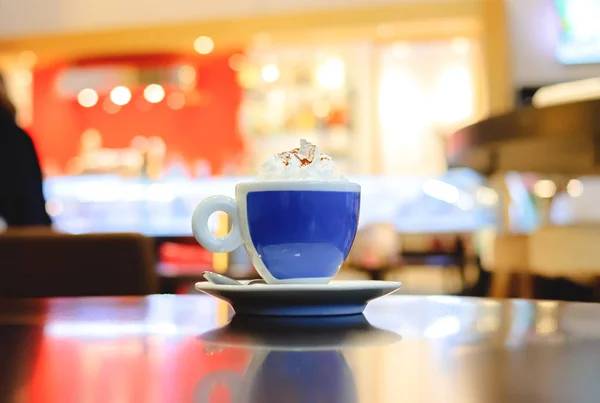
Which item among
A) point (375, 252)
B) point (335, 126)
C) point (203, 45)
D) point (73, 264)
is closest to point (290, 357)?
point (73, 264)

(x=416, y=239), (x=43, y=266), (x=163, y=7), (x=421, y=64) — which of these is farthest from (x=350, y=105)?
(x=43, y=266)

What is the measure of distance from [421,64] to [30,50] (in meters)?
3.76

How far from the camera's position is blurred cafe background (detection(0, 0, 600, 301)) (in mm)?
1303

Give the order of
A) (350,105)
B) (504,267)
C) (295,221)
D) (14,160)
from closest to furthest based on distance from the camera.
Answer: (295,221), (504,267), (14,160), (350,105)

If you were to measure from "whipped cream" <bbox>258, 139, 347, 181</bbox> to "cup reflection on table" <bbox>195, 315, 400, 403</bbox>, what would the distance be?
0.13 meters

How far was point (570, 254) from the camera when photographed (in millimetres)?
1314

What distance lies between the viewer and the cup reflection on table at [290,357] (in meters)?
0.27

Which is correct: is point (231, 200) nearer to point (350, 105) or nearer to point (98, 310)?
point (98, 310)

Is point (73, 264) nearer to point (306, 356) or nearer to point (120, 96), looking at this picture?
point (306, 356)

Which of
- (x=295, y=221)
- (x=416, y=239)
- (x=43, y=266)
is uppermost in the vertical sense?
(x=295, y=221)

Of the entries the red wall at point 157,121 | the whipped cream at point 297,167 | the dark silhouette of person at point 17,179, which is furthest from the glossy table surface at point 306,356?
the red wall at point 157,121

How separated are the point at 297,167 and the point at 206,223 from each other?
0.09 metres

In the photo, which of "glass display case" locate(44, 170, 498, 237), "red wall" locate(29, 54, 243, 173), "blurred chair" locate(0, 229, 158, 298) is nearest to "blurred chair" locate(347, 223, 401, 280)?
"glass display case" locate(44, 170, 498, 237)

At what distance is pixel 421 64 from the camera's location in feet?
22.9
